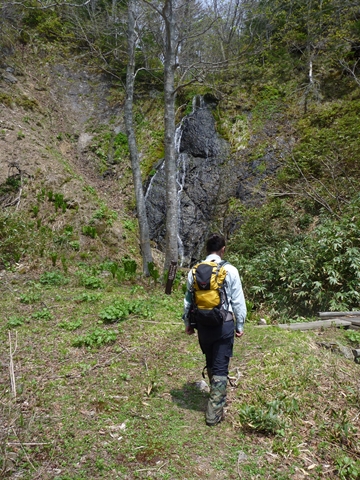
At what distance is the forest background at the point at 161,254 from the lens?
3088 millimetres

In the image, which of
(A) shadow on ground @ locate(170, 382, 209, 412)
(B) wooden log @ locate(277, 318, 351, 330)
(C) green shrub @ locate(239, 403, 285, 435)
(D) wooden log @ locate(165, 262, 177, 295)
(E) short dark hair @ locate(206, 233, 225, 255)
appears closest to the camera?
(C) green shrub @ locate(239, 403, 285, 435)

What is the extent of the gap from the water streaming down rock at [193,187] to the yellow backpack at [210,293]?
916 cm

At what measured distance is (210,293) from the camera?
3.15 m

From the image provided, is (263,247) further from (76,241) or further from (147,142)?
(147,142)

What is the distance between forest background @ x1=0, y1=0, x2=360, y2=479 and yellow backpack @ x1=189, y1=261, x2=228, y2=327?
40.3 inches

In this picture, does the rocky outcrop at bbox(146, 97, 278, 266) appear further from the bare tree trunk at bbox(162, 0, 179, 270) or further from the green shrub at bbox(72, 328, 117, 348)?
the green shrub at bbox(72, 328, 117, 348)

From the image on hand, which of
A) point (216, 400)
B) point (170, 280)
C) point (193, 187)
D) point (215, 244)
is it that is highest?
point (193, 187)

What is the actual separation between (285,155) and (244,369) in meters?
9.51

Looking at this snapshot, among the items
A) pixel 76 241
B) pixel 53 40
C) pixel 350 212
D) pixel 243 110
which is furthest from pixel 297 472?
pixel 53 40

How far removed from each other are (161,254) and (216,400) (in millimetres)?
8872

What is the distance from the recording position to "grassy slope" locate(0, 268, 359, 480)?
2.84m

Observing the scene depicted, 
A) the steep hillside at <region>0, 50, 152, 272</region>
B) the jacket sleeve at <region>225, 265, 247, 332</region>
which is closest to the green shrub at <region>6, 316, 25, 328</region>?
the steep hillside at <region>0, 50, 152, 272</region>

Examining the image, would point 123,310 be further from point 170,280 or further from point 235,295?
point 235,295

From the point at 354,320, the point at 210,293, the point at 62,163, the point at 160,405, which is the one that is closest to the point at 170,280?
the point at 354,320
